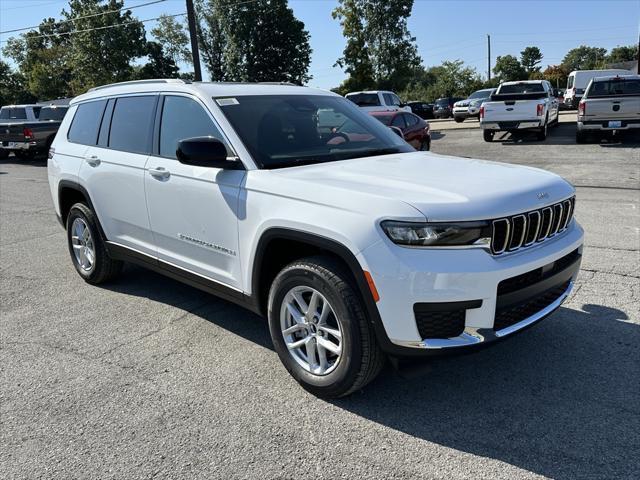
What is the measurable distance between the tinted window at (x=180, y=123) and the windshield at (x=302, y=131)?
0.18 metres

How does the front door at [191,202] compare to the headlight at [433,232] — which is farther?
the front door at [191,202]

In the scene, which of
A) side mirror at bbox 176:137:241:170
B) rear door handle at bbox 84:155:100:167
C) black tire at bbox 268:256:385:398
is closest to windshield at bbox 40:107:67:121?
rear door handle at bbox 84:155:100:167

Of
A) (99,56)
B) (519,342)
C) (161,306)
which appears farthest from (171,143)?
(99,56)

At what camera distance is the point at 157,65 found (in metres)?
60.2

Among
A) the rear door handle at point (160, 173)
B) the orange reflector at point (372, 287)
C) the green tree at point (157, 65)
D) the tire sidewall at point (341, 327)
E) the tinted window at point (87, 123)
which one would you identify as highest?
the green tree at point (157, 65)

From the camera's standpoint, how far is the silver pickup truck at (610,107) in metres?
14.8

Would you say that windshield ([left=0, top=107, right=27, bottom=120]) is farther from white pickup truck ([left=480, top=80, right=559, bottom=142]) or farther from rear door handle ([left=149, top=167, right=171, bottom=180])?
rear door handle ([left=149, top=167, right=171, bottom=180])

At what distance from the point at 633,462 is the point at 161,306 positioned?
3727 millimetres

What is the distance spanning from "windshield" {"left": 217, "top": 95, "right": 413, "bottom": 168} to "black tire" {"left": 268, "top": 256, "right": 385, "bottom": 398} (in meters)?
0.81

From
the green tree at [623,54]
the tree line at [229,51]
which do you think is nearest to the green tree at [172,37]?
the tree line at [229,51]

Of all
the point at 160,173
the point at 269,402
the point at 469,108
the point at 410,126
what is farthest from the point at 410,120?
the point at 469,108

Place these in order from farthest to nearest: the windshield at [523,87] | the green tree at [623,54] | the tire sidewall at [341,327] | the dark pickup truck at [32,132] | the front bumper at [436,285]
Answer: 1. the green tree at [623,54]
2. the windshield at [523,87]
3. the dark pickup truck at [32,132]
4. the tire sidewall at [341,327]
5. the front bumper at [436,285]

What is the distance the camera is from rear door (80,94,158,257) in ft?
14.4

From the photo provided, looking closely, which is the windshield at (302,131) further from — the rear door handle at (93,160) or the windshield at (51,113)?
the windshield at (51,113)
